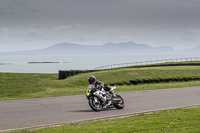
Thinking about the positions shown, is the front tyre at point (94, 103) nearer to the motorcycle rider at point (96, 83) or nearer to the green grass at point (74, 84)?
the motorcycle rider at point (96, 83)

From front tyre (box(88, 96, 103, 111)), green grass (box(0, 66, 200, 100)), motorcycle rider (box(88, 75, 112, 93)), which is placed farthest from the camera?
green grass (box(0, 66, 200, 100))

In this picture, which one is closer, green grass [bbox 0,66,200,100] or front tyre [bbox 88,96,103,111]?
front tyre [bbox 88,96,103,111]

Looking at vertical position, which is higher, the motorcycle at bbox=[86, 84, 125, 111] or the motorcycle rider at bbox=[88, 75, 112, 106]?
the motorcycle rider at bbox=[88, 75, 112, 106]

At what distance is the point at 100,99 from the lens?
45.2 ft

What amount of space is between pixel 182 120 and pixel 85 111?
16.1 ft

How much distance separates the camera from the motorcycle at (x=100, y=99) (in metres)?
13.6

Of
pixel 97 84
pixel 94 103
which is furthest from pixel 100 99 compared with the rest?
pixel 97 84

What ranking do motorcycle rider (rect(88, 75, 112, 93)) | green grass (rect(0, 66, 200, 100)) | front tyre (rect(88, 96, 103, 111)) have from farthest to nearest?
green grass (rect(0, 66, 200, 100)) < front tyre (rect(88, 96, 103, 111)) < motorcycle rider (rect(88, 75, 112, 93))

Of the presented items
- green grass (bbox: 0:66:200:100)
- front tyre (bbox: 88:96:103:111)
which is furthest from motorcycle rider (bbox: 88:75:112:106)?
green grass (bbox: 0:66:200:100)

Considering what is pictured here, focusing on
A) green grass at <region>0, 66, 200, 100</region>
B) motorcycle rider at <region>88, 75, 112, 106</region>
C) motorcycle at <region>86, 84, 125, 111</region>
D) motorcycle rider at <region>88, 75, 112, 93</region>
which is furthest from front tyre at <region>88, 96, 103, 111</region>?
green grass at <region>0, 66, 200, 100</region>

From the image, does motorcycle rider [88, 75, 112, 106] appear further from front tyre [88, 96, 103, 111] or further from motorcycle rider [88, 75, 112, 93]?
front tyre [88, 96, 103, 111]

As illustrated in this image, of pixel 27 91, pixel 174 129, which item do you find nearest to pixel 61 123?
pixel 174 129

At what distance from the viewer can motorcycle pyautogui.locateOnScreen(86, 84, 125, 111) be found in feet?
44.5

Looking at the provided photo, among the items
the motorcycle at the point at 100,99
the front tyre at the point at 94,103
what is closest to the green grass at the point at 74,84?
the motorcycle at the point at 100,99
